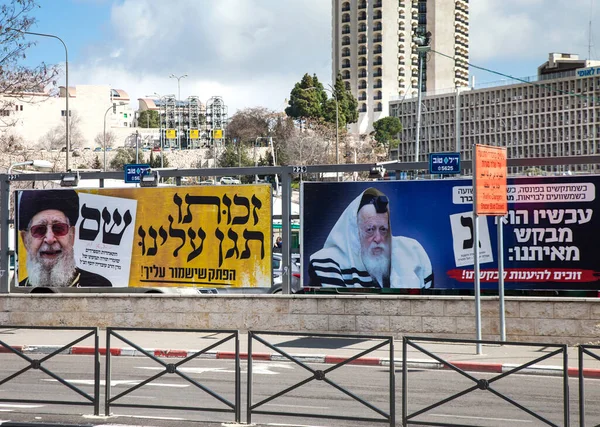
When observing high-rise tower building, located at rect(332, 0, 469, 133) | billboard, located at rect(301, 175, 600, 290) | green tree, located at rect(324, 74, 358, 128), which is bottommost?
billboard, located at rect(301, 175, 600, 290)

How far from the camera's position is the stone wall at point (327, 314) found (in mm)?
17516

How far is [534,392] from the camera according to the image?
31.0 feet

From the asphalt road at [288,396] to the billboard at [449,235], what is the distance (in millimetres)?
7719

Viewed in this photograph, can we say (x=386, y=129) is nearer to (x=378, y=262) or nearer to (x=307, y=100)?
(x=307, y=100)

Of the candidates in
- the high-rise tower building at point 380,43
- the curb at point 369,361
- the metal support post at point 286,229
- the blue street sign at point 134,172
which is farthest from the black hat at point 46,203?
the high-rise tower building at point 380,43

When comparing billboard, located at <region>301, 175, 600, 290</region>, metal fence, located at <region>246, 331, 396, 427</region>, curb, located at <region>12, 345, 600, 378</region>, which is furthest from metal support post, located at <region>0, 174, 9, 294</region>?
metal fence, located at <region>246, 331, 396, 427</region>

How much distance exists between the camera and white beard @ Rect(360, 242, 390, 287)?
19625 millimetres

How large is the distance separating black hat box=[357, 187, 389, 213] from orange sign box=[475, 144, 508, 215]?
3454 millimetres

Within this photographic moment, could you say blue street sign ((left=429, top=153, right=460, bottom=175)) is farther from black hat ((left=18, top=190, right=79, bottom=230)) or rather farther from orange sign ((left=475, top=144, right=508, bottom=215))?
black hat ((left=18, top=190, right=79, bottom=230))

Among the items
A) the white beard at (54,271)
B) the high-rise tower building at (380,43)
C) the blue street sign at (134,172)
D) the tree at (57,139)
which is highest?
the high-rise tower building at (380,43)

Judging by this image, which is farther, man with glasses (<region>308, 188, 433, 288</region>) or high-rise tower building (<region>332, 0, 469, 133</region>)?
high-rise tower building (<region>332, 0, 469, 133</region>)

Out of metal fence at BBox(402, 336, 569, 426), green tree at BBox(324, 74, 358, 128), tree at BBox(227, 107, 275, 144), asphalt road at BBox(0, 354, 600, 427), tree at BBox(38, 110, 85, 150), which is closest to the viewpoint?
metal fence at BBox(402, 336, 569, 426)

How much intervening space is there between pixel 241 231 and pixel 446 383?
35.3 ft

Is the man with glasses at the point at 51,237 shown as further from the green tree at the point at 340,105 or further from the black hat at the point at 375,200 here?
the green tree at the point at 340,105
